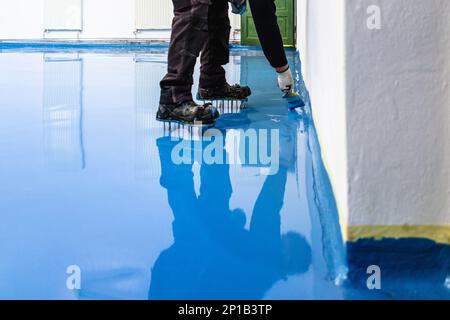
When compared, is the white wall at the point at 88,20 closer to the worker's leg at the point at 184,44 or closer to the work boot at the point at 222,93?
the work boot at the point at 222,93

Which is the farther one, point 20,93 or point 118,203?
point 20,93

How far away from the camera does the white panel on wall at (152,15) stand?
965cm

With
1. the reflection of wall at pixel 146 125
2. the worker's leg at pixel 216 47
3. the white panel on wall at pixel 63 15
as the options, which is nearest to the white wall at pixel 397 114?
the reflection of wall at pixel 146 125

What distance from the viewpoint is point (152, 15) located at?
384 inches

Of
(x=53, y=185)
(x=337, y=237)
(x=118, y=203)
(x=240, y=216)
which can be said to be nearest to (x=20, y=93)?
(x=53, y=185)

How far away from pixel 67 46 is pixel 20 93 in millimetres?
6481

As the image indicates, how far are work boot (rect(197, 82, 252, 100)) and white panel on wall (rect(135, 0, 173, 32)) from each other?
708 centimetres

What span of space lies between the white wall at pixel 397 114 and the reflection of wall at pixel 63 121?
3.20 feet

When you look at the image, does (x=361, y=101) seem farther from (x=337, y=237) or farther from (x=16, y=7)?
(x=16, y=7)

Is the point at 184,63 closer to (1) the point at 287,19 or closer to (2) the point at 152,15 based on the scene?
(1) the point at 287,19

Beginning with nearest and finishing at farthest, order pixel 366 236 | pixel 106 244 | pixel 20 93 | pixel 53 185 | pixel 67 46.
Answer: pixel 366 236, pixel 106 244, pixel 53 185, pixel 20 93, pixel 67 46

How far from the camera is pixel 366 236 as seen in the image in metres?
0.96

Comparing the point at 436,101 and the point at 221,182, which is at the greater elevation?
the point at 436,101
